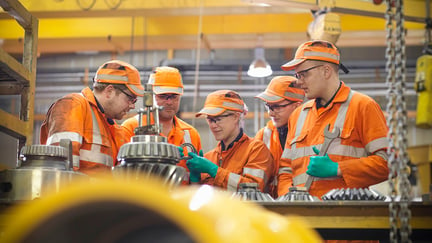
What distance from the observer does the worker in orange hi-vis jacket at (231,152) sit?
376 centimetres

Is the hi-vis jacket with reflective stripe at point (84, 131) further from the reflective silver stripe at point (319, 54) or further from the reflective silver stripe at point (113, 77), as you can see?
the reflective silver stripe at point (319, 54)

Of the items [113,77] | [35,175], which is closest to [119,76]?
[113,77]

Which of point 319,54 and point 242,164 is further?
point 242,164

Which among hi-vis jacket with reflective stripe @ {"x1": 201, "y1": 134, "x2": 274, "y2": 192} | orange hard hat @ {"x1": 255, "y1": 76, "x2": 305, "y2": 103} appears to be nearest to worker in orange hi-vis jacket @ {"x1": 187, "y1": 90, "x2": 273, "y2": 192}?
hi-vis jacket with reflective stripe @ {"x1": 201, "y1": 134, "x2": 274, "y2": 192}

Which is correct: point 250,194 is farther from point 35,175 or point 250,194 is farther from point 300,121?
point 300,121

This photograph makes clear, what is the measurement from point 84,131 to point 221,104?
3.79 feet

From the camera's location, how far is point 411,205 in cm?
227

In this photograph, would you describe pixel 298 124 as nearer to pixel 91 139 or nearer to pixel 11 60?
pixel 91 139

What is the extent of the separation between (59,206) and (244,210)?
304 mm

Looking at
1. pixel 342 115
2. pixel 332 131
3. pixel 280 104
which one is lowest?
pixel 332 131

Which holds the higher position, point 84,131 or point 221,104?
point 221,104

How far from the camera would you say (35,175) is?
218 cm

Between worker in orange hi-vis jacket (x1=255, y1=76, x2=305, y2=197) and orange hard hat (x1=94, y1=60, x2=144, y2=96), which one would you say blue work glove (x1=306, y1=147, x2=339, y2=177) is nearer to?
worker in orange hi-vis jacket (x1=255, y1=76, x2=305, y2=197)

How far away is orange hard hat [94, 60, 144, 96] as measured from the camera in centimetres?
377
